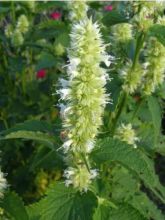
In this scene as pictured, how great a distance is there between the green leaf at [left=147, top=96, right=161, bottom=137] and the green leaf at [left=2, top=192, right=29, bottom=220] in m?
0.79

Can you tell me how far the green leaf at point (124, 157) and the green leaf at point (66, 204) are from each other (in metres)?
0.18

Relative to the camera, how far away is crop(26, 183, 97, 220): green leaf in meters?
2.00

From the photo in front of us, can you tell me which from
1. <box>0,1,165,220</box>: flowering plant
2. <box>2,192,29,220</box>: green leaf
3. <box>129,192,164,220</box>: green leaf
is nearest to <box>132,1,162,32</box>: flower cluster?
<box>0,1,165,220</box>: flowering plant

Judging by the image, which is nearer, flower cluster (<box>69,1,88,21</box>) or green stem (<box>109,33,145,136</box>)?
green stem (<box>109,33,145,136</box>)

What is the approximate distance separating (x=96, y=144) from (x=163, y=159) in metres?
3.52

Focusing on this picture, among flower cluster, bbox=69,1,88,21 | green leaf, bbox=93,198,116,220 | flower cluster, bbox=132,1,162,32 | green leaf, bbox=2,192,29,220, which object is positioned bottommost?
green leaf, bbox=93,198,116,220

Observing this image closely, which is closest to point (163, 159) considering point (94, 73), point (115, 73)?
point (115, 73)

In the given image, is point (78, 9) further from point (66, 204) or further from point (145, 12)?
point (66, 204)

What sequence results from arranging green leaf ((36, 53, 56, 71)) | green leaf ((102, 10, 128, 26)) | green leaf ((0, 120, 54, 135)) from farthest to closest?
1. green leaf ((36, 53, 56, 71))
2. green leaf ((102, 10, 128, 26))
3. green leaf ((0, 120, 54, 135))

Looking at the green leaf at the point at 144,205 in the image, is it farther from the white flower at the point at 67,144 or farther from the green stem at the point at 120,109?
the white flower at the point at 67,144

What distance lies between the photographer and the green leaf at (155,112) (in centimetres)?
251

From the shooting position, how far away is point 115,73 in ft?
9.19

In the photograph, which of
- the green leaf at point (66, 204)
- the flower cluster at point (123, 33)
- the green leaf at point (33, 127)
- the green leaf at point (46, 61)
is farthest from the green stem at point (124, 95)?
the green leaf at point (46, 61)

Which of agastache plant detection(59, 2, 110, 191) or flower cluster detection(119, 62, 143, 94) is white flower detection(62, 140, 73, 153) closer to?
agastache plant detection(59, 2, 110, 191)
